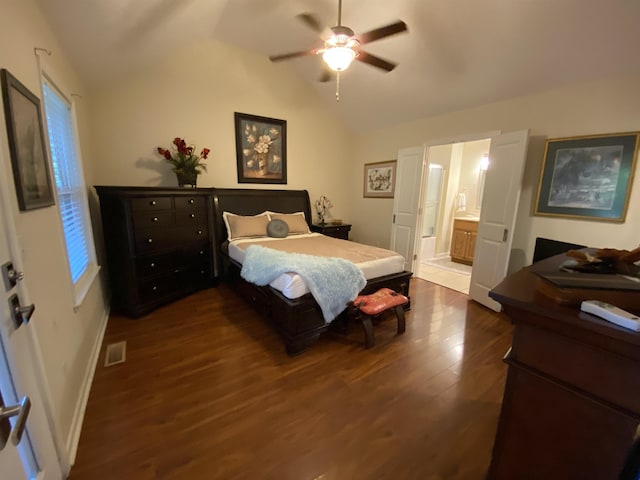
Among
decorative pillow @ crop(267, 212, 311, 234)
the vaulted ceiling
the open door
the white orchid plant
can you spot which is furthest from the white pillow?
the open door

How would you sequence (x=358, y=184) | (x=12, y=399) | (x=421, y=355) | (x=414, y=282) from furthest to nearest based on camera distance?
(x=358, y=184) → (x=414, y=282) → (x=421, y=355) → (x=12, y=399)

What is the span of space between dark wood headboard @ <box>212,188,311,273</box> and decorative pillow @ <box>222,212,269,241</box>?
0.13 metres

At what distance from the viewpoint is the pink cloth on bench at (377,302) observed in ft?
7.91

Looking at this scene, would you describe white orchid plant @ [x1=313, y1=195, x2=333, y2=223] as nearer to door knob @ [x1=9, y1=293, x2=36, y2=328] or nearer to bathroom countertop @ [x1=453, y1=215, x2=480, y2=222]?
bathroom countertop @ [x1=453, y1=215, x2=480, y2=222]

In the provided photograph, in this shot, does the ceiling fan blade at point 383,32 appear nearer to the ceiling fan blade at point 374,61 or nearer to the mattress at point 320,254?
the ceiling fan blade at point 374,61

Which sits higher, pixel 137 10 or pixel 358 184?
pixel 137 10

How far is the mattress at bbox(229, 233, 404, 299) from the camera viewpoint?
7.41ft

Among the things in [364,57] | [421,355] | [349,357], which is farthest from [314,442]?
[364,57]

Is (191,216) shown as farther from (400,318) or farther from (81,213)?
(400,318)

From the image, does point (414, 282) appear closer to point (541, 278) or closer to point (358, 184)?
point (358, 184)

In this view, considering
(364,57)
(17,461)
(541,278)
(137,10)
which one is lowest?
(17,461)

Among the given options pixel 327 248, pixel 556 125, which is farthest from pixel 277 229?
pixel 556 125

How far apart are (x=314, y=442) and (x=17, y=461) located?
1245 mm

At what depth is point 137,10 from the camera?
7.13 ft
